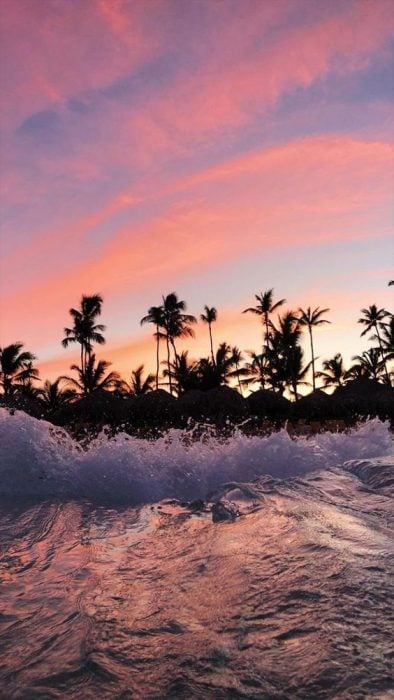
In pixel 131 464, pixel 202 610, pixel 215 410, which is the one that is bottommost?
pixel 202 610

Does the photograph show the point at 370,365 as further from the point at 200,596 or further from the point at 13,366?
the point at 200,596

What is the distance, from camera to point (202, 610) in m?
2.74

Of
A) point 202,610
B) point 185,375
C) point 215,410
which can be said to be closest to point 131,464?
point 202,610

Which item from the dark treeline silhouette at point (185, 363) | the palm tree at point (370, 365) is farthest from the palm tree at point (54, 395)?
the palm tree at point (370, 365)

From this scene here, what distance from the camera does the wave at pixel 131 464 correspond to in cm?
783

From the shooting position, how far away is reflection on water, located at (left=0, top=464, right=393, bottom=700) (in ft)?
6.55

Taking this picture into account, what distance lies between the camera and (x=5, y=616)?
9.27ft

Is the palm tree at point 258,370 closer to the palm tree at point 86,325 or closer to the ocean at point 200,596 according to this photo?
the palm tree at point 86,325

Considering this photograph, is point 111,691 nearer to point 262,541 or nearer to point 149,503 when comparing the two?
point 262,541

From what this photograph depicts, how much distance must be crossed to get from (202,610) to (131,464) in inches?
231

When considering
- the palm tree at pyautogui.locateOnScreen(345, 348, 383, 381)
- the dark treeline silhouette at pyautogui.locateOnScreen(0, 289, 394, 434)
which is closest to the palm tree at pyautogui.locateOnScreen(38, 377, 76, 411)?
the dark treeline silhouette at pyautogui.locateOnScreen(0, 289, 394, 434)

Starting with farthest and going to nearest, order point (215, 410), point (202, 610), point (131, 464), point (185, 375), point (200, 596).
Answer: point (185, 375) → point (215, 410) → point (131, 464) → point (200, 596) → point (202, 610)

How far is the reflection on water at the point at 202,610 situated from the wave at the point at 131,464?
110 inches

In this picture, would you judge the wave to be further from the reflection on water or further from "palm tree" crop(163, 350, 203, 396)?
"palm tree" crop(163, 350, 203, 396)
